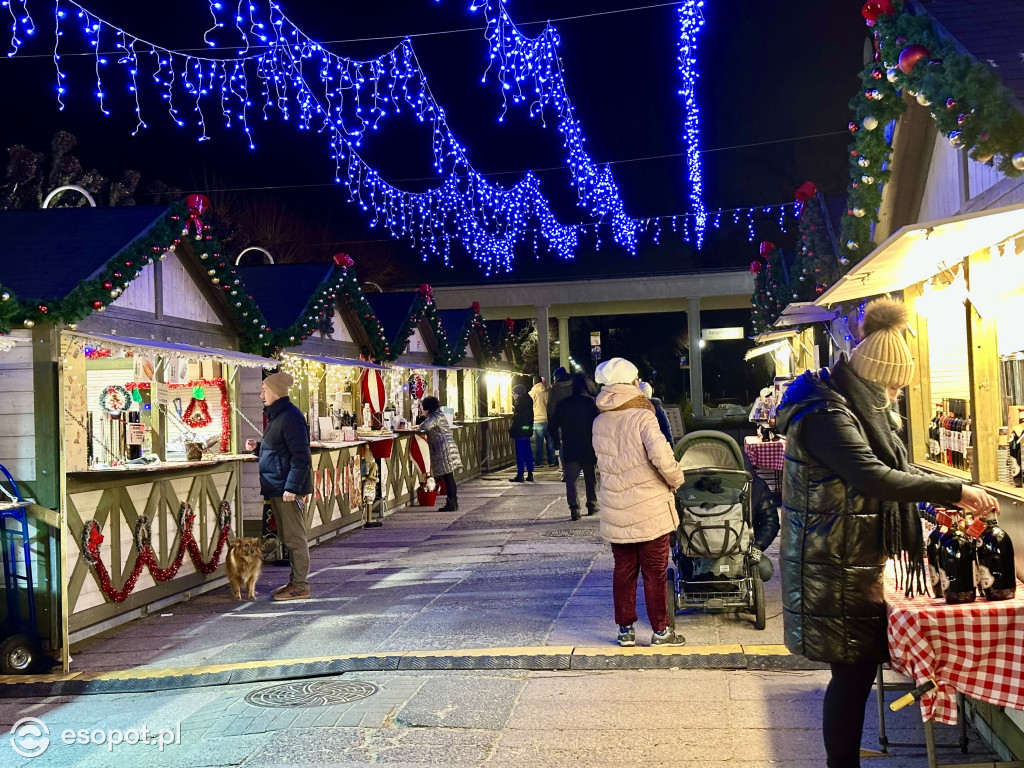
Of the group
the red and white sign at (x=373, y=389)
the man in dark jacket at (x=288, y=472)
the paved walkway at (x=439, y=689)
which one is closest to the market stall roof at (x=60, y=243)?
the man in dark jacket at (x=288, y=472)

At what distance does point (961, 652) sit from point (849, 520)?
0.66 metres

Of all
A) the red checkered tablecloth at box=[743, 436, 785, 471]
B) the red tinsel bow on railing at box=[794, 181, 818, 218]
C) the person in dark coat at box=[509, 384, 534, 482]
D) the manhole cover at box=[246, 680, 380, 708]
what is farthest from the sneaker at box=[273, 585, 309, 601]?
the person in dark coat at box=[509, 384, 534, 482]

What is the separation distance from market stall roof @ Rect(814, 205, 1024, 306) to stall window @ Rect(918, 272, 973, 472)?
27cm

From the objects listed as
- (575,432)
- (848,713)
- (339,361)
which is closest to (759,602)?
(848,713)

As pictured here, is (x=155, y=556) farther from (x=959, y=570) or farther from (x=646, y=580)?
(x=959, y=570)

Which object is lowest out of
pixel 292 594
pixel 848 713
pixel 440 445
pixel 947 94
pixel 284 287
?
pixel 292 594

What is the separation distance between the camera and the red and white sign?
52.5 feet

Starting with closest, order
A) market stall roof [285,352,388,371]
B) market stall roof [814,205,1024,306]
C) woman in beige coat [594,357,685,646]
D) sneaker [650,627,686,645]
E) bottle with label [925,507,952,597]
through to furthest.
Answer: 1. bottle with label [925,507,952,597]
2. market stall roof [814,205,1024,306]
3. woman in beige coat [594,357,685,646]
4. sneaker [650,627,686,645]
5. market stall roof [285,352,388,371]

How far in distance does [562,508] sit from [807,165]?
60.6ft

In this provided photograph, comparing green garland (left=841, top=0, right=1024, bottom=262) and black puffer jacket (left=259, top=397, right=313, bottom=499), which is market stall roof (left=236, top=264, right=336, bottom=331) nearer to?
black puffer jacket (left=259, top=397, right=313, bottom=499)

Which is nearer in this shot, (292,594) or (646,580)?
(646,580)

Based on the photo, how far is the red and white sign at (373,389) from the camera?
52.5 ft

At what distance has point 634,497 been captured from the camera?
6.73 meters

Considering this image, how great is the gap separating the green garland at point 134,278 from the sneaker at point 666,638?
446cm
